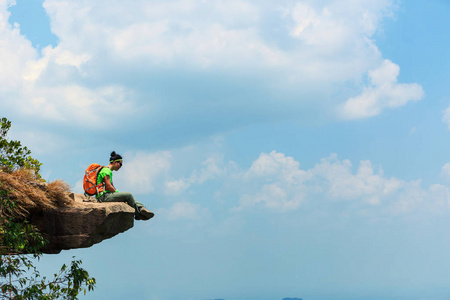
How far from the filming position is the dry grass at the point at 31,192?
14883 millimetres

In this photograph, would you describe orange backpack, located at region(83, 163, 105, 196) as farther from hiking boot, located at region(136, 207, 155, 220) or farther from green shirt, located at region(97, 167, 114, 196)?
hiking boot, located at region(136, 207, 155, 220)

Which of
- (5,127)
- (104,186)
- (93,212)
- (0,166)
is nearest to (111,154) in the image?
(104,186)

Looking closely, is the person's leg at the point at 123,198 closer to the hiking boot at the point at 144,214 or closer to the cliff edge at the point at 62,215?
the hiking boot at the point at 144,214

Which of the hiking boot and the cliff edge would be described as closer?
the cliff edge

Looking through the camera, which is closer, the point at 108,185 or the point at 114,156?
the point at 108,185

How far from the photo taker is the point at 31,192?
15.2 m

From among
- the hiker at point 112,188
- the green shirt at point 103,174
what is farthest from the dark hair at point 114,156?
the green shirt at point 103,174

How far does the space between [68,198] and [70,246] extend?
137cm

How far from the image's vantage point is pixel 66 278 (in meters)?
16.6

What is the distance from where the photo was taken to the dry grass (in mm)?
14883

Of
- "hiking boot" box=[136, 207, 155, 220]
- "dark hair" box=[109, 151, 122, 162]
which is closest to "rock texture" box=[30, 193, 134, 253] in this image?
"hiking boot" box=[136, 207, 155, 220]

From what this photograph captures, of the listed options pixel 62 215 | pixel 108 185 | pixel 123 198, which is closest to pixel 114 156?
pixel 108 185

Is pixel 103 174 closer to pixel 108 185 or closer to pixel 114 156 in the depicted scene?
pixel 108 185

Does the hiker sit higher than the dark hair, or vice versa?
the dark hair
